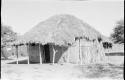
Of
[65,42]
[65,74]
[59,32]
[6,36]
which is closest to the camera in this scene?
[65,74]

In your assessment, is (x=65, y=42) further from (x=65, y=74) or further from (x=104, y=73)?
(x=104, y=73)

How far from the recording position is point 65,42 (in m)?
14.6

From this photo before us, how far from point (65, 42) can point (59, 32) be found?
1043 mm

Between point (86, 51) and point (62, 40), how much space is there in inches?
76.4

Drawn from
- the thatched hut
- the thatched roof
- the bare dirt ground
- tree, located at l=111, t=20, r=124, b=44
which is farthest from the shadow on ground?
tree, located at l=111, t=20, r=124, b=44

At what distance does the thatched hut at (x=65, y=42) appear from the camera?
1464 cm

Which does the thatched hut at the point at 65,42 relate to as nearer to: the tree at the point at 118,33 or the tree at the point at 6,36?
the tree at the point at 6,36

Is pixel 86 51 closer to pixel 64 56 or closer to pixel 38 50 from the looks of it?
pixel 64 56

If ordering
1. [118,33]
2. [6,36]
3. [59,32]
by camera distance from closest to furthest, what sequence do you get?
1. [59,32]
2. [6,36]
3. [118,33]

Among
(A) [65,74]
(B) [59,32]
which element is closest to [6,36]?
(B) [59,32]

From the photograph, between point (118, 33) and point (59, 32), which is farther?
point (118, 33)

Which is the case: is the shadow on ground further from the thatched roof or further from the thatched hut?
the thatched roof

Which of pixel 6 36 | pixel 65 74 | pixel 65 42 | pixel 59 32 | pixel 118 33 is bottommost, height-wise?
pixel 65 74

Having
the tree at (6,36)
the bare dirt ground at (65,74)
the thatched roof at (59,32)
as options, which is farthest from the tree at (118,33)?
the bare dirt ground at (65,74)
